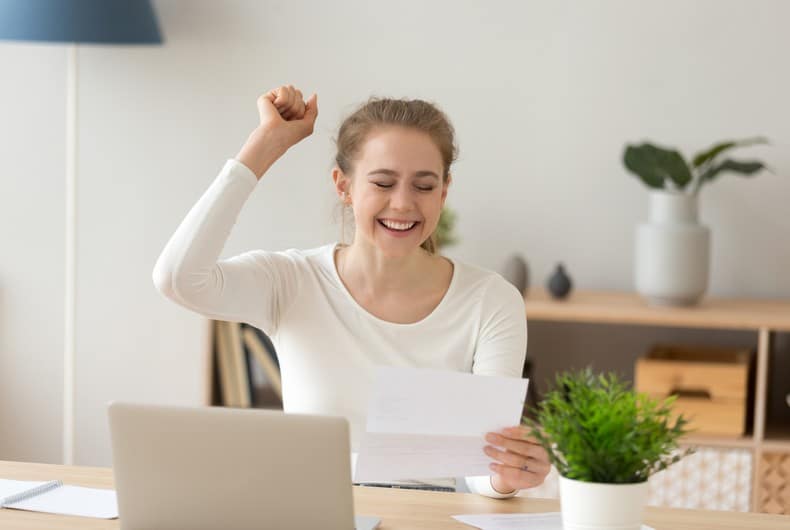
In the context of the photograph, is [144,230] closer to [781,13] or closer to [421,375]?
[781,13]

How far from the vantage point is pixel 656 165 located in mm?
3170

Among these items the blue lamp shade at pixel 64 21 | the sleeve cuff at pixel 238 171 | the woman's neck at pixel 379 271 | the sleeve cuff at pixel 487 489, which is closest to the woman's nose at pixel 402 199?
the woman's neck at pixel 379 271

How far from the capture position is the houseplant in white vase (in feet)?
10.3

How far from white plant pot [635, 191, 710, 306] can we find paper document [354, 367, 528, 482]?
1.60 metres

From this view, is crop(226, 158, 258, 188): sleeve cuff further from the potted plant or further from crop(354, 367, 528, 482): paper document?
the potted plant

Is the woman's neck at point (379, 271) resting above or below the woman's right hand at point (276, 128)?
below

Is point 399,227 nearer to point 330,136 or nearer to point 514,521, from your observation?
point 514,521

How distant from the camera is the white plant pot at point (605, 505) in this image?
1.38 metres

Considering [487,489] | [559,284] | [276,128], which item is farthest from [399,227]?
[559,284]

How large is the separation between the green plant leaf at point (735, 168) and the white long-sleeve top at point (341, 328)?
46.7 inches

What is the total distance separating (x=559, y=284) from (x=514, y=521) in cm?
162

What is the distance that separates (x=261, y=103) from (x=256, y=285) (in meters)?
0.31

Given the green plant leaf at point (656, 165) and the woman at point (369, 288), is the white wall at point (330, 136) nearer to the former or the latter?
the green plant leaf at point (656, 165)

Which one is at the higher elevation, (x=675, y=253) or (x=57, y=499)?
(x=675, y=253)
